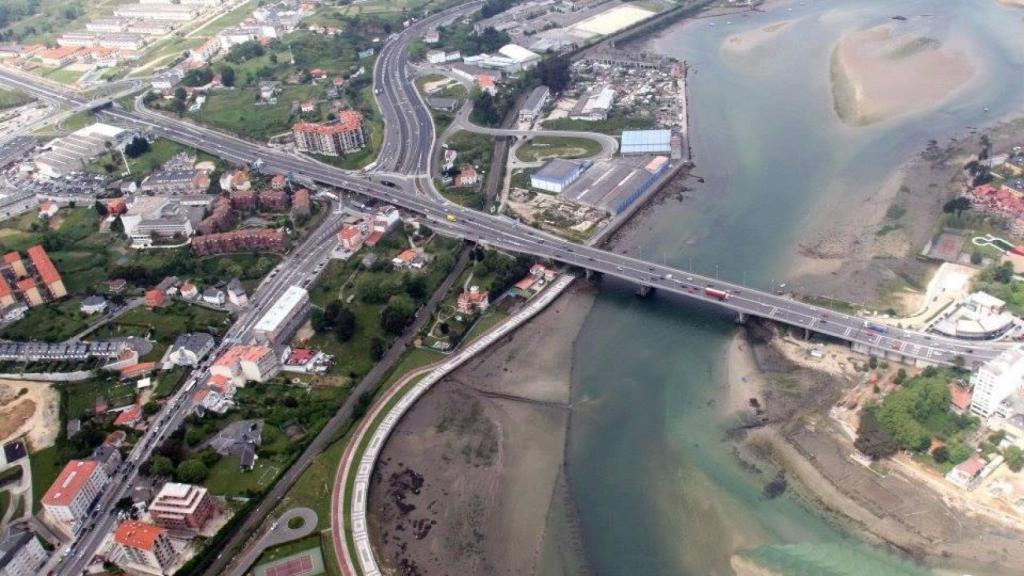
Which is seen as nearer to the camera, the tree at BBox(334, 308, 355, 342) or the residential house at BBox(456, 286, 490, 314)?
the tree at BBox(334, 308, 355, 342)

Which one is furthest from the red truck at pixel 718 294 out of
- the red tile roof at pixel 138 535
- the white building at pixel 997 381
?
the red tile roof at pixel 138 535

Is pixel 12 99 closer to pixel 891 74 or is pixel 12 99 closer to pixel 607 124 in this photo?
pixel 607 124

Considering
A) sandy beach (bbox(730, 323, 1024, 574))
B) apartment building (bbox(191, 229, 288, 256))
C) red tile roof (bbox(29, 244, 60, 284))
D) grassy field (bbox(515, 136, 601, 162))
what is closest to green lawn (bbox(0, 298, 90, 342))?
red tile roof (bbox(29, 244, 60, 284))

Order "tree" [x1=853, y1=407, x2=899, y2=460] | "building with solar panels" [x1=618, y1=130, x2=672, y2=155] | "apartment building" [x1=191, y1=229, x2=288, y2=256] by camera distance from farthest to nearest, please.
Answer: "building with solar panels" [x1=618, y1=130, x2=672, y2=155] < "apartment building" [x1=191, y1=229, x2=288, y2=256] < "tree" [x1=853, y1=407, x2=899, y2=460]

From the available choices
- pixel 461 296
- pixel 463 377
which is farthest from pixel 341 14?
pixel 463 377

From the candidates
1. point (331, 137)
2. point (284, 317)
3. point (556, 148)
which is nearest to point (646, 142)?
point (556, 148)

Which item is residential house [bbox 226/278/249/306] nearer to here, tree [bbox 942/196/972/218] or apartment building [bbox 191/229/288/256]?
apartment building [bbox 191/229/288/256]
